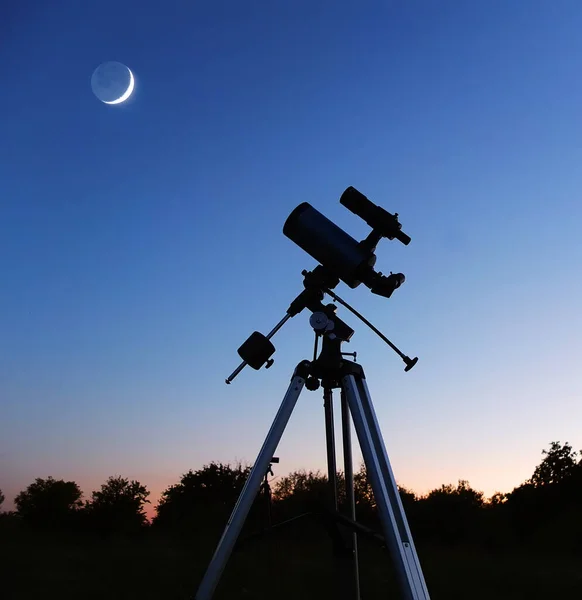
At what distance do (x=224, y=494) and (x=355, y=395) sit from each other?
2282cm

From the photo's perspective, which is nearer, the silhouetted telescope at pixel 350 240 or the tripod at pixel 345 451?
the tripod at pixel 345 451

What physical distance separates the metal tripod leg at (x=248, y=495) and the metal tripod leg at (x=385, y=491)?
0.37 meters

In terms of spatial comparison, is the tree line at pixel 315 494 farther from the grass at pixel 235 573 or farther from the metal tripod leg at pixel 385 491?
the metal tripod leg at pixel 385 491

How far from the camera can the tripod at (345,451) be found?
2963mm

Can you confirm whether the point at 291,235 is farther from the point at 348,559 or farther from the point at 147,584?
the point at 147,584

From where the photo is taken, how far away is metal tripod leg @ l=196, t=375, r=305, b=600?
308 cm

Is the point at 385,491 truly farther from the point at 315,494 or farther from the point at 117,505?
the point at 117,505

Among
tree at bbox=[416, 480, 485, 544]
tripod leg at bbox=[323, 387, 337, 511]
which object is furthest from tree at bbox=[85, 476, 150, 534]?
tripod leg at bbox=[323, 387, 337, 511]

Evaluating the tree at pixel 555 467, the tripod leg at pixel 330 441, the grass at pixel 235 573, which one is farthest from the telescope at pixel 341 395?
the tree at pixel 555 467

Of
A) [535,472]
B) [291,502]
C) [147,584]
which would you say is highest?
[535,472]

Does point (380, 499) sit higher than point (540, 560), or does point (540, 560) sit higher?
point (540, 560)

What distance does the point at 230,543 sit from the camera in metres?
3.12

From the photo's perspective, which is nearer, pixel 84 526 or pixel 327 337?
pixel 327 337

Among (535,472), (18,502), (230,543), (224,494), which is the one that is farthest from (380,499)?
(18,502)
